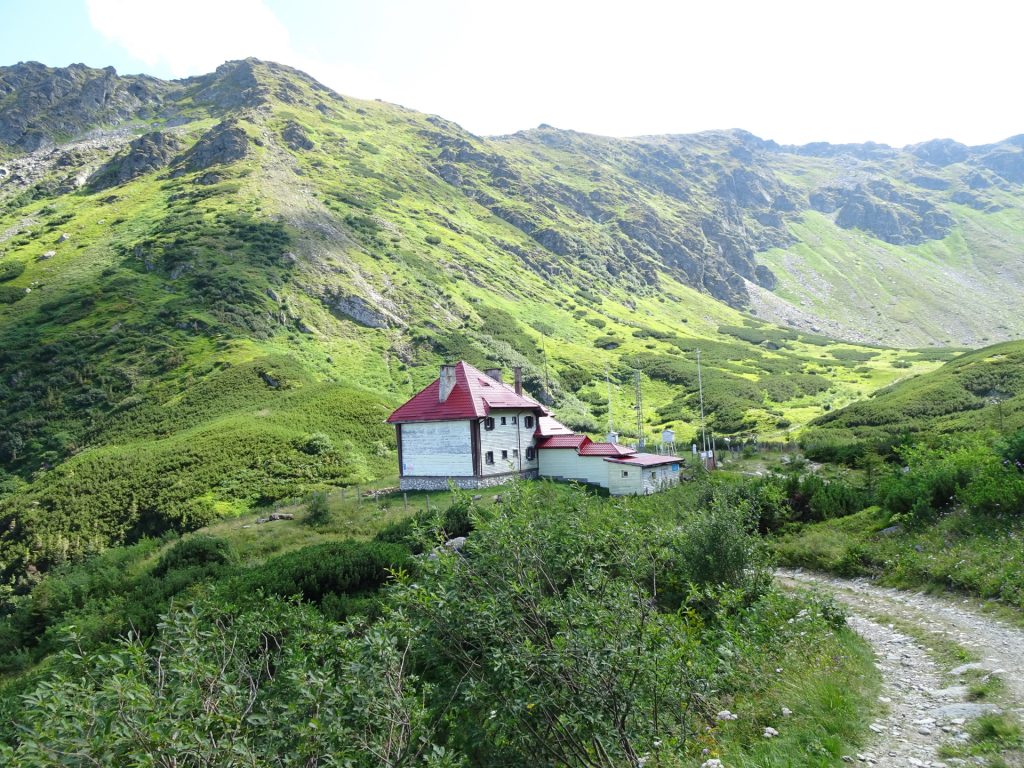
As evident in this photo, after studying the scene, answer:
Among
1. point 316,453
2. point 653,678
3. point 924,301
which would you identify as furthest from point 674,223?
point 653,678

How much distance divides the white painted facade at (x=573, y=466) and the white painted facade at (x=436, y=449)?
6871 millimetres

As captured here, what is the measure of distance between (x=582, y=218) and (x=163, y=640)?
185m

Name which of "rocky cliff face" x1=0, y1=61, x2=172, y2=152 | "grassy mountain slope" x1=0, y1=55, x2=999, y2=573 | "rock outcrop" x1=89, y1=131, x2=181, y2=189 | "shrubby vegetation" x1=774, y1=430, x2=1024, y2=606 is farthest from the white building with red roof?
"rocky cliff face" x1=0, y1=61, x2=172, y2=152

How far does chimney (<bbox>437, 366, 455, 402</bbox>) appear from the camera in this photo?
1334 inches

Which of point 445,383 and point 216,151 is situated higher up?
point 216,151

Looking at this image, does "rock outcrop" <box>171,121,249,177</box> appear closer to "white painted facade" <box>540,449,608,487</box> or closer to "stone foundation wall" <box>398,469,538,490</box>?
"stone foundation wall" <box>398,469,538,490</box>

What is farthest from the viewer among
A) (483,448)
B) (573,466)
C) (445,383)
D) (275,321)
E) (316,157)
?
(316,157)

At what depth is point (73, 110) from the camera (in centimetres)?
15612

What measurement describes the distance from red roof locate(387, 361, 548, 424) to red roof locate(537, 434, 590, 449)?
8.12 feet

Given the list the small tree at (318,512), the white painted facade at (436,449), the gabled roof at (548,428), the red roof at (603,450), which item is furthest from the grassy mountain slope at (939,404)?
the small tree at (318,512)

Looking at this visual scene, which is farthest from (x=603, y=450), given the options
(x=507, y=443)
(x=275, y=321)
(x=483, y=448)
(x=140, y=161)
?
(x=140, y=161)

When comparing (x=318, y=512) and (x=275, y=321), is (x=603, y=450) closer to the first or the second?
(x=318, y=512)

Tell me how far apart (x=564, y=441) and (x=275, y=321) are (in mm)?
38002

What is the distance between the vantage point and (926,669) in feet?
29.1
